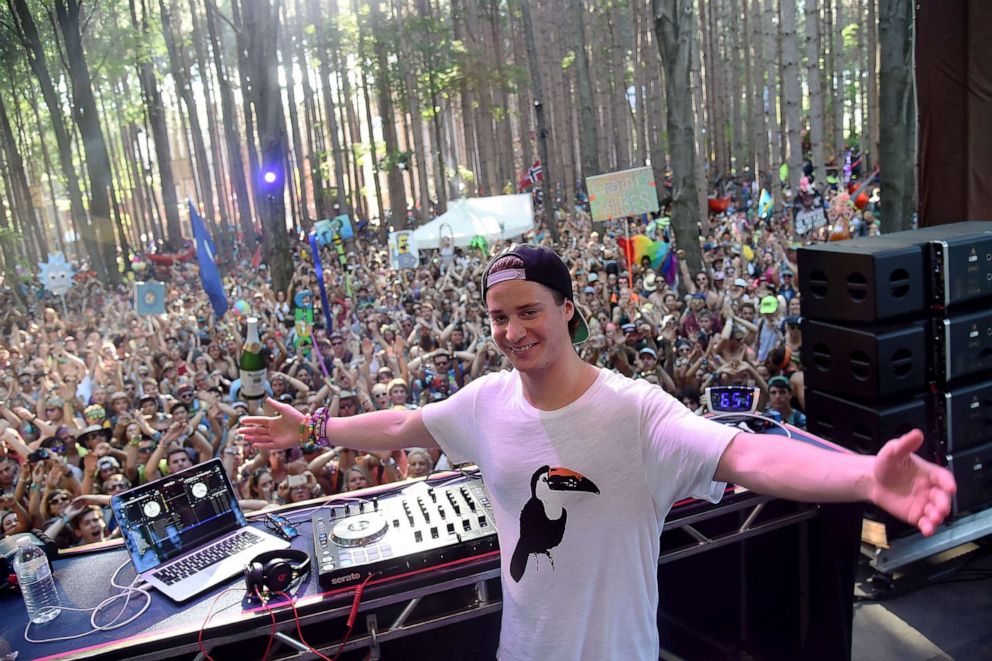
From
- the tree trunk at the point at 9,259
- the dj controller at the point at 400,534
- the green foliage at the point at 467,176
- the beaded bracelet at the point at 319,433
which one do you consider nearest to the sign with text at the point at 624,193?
the dj controller at the point at 400,534

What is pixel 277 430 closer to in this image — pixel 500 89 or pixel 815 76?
pixel 815 76

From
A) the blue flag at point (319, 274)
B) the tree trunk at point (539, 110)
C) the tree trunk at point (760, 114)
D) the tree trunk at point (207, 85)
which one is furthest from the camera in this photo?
the tree trunk at point (207, 85)

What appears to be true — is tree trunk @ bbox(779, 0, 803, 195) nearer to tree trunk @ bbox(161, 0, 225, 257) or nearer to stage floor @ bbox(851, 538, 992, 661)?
stage floor @ bbox(851, 538, 992, 661)

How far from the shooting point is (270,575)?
7.38ft

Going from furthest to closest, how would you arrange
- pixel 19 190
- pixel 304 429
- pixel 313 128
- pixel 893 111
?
1. pixel 313 128
2. pixel 19 190
3. pixel 893 111
4. pixel 304 429

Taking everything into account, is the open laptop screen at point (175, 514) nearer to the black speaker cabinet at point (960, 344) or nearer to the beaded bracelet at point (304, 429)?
the beaded bracelet at point (304, 429)

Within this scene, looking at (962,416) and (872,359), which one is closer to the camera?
(872,359)

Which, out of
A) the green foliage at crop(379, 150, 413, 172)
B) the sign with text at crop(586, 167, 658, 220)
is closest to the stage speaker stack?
the sign with text at crop(586, 167, 658, 220)

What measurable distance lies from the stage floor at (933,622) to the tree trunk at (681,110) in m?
7.41

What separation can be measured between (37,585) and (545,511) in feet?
5.86

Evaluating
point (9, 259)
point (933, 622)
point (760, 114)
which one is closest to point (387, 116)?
point (760, 114)

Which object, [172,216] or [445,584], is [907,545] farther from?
[172,216]

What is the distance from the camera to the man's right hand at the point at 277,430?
217cm

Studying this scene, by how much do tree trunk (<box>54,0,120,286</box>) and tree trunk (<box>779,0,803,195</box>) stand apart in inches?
489
